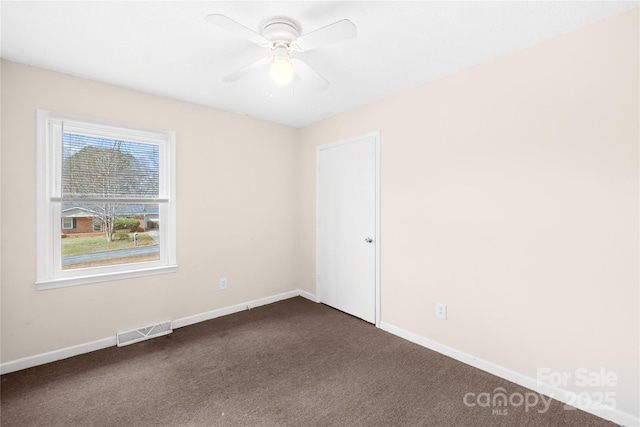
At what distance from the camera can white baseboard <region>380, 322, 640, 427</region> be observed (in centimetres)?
167

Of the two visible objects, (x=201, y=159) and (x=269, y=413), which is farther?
(x=201, y=159)

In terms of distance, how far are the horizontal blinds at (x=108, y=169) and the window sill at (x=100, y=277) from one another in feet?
2.19

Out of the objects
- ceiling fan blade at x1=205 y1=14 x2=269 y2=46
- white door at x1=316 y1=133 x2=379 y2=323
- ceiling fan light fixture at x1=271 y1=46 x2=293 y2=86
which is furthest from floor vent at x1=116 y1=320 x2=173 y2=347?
ceiling fan blade at x1=205 y1=14 x2=269 y2=46

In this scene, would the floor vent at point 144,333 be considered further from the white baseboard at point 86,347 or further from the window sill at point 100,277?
the window sill at point 100,277

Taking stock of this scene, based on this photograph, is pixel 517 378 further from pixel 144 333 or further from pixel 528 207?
pixel 144 333

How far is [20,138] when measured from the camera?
86.9 inches

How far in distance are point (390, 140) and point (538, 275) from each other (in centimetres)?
166

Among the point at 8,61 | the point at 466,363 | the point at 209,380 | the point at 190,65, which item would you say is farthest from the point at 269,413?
the point at 8,61

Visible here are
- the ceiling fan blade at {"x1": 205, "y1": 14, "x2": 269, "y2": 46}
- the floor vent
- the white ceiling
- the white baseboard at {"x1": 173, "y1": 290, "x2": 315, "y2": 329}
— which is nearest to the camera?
the ceiling fan blade at {"x1": 205, "y1": 14, "x2": 269, "y2": 46}

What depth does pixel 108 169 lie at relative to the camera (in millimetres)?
2648

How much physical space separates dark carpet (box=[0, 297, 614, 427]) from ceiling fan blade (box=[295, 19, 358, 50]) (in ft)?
7.17

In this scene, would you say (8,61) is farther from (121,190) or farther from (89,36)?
(121,190)

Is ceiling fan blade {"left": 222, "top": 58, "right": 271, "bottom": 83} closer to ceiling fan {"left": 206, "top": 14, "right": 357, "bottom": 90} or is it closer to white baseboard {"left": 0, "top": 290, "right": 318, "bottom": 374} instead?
ceiling fan {"left": 206, "top": 14, "right": 357, "bottom": 90}

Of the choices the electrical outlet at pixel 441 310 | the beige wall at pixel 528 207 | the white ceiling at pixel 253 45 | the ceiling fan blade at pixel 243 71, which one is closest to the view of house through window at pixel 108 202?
the white ceiling at pixel 253 45
